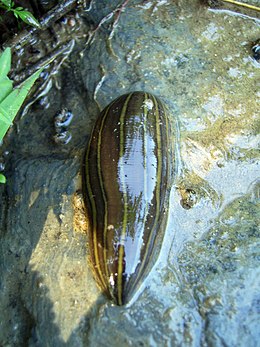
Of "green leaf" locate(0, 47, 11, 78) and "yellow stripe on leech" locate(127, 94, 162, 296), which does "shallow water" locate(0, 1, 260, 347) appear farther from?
"green leaf" locate(0, 47, 11, 78)

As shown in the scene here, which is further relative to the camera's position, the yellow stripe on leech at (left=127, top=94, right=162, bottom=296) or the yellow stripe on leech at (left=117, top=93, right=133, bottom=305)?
the yellow stripe on leech at (left=127, top=94, right=162, bottom=296)

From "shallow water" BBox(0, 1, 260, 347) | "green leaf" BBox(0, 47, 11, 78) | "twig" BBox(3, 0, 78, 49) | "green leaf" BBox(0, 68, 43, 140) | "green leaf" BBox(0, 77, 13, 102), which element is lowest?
"shallow water" BBox(0, 1, 260, 347)

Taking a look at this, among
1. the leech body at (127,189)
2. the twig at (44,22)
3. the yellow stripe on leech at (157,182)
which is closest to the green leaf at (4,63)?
the leech body at (127,189)

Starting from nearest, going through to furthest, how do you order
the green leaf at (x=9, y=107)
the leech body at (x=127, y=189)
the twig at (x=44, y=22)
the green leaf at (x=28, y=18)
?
the green leaf at (x=9, y=107)
the leech body at (x=127, y=189)
the green leaf at (x=28, y=18)
the twig at (x=44, y=22)

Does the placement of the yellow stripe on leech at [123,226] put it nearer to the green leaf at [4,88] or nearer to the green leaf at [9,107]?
the green leaf at [9,107]

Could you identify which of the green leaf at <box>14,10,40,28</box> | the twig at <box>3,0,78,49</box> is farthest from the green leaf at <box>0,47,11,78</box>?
the twig at <box>3,0,78,49</box>

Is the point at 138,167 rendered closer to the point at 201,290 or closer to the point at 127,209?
the point at 127,209
